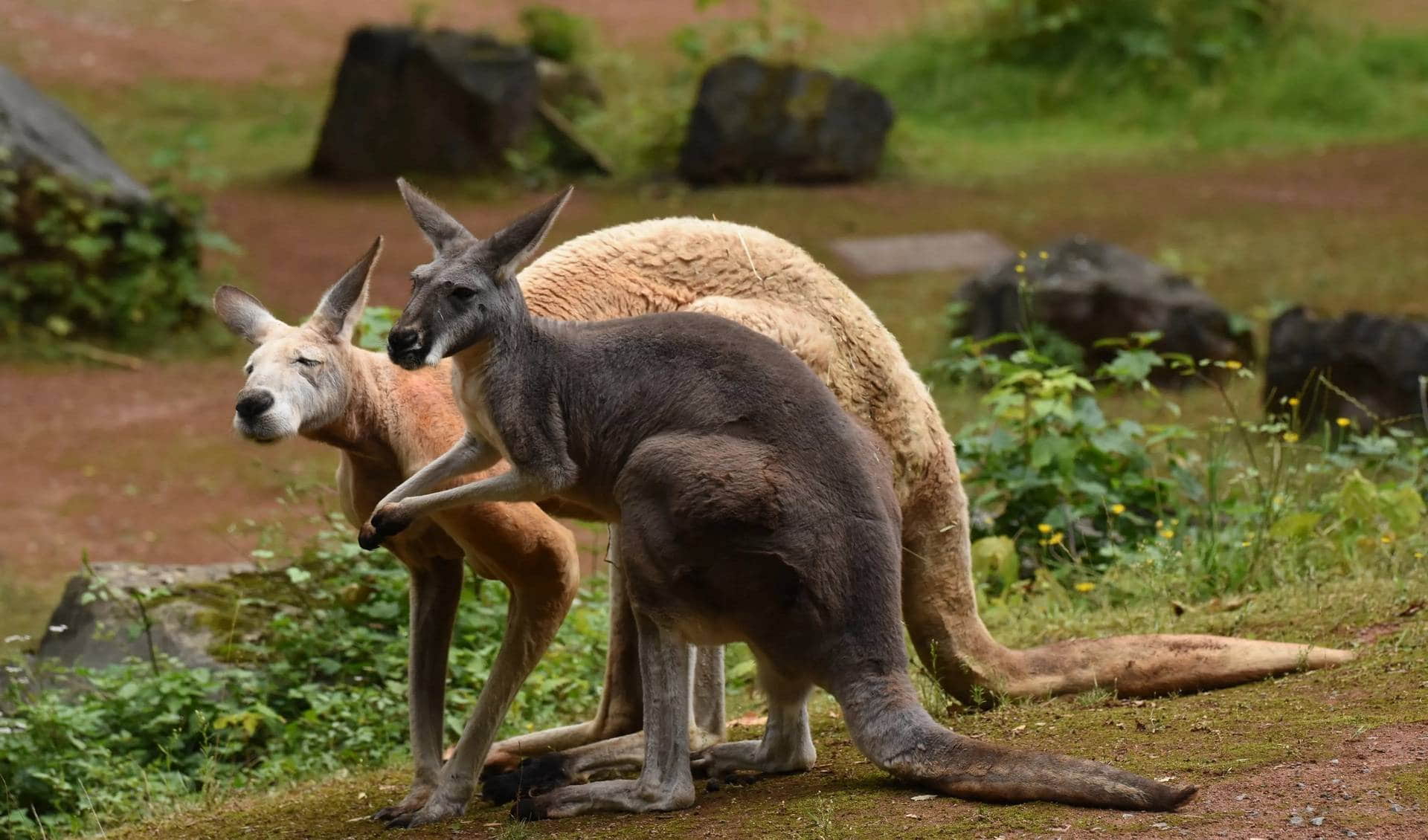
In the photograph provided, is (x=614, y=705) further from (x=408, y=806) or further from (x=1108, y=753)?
(x=1108, y=753)

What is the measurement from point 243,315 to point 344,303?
1.00ft

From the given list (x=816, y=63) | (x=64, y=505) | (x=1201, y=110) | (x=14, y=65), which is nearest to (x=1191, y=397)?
(x=64, y=505)

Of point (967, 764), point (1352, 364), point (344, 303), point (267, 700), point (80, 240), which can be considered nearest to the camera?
point (967, 764)

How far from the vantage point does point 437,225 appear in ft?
14.1

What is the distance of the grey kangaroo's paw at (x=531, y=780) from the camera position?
4816 mm

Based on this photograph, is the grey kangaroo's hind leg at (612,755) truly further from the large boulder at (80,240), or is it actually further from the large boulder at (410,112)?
the large boulder at (410,112)

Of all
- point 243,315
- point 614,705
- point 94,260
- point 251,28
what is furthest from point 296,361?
point 251,28

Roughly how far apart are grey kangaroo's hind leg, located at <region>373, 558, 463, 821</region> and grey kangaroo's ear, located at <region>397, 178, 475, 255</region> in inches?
42.4

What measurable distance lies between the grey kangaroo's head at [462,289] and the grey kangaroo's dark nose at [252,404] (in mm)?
404

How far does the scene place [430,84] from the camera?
15.3 meters

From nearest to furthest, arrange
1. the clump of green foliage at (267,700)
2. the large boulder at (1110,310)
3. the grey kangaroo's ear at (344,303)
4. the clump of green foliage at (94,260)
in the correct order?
the grey kangaroo's ear at (344,303) → the clump of green foliage at (267,700) → the large boulder at (1110,310) → the clump of green foliage at (94,260)

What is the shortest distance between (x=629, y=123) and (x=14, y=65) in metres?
6.57

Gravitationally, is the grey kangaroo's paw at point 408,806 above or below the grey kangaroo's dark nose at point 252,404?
below

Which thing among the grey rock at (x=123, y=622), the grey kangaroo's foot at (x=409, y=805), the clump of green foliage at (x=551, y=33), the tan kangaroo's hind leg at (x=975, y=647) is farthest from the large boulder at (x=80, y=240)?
the tan kangaroo's hind leg at (x=975, y=647)
